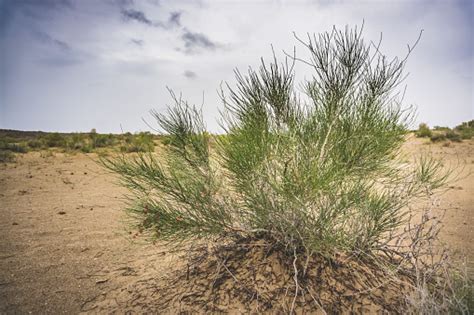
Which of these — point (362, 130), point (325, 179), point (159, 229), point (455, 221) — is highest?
point (362, 130)

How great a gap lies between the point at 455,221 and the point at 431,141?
10.3 meters

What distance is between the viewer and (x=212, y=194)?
2916 millimetres

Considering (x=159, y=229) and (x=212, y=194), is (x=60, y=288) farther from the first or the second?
(x=212, y=194)

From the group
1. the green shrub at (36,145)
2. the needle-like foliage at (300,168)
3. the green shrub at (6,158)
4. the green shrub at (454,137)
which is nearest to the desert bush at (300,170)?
the needle-like foliage at (300,168)

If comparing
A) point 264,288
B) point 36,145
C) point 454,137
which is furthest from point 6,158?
point 454,137

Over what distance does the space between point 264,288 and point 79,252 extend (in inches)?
98.1

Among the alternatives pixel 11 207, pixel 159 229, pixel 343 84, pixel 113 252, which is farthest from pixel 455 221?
pixel 11 207

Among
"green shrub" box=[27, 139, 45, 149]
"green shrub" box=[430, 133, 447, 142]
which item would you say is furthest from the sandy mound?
"green shrub" box=[27, 139, 45, 149]

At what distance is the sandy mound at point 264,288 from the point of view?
8.06ft

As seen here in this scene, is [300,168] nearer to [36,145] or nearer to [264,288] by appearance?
[264,288]

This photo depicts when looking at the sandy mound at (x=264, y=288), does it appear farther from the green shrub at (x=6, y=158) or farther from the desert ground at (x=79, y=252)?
the green shrub at (x=6, y=158)

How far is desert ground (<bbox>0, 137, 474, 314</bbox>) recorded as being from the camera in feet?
9.53

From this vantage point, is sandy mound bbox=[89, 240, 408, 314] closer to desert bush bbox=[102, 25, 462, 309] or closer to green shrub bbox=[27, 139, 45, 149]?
desert bush bbox=[102, 25, 462, 309]

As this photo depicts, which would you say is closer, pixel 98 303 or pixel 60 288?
pixel 98 303
